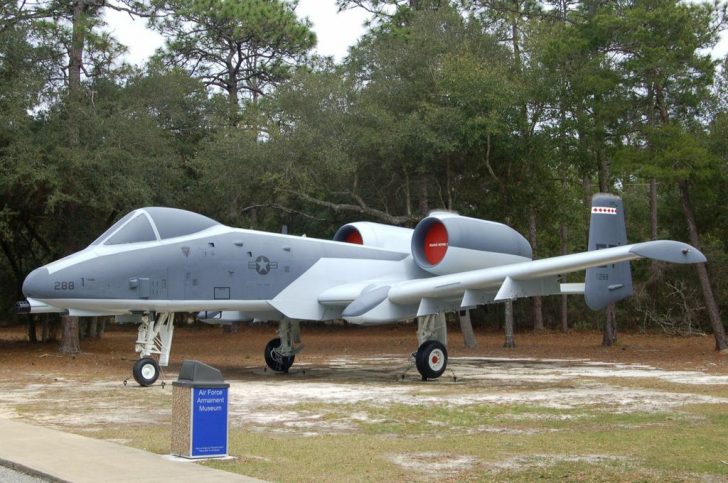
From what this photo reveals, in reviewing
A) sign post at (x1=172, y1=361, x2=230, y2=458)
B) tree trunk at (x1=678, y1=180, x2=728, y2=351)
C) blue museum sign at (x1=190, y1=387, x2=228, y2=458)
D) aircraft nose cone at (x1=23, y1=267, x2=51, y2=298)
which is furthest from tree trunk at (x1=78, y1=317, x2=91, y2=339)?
blue museum sign at (x1=190, y1=387, x2=228, y2=458)

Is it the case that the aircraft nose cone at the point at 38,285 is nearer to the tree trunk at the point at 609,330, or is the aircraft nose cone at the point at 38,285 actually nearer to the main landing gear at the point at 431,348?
the main landing gear at the point at 431,348

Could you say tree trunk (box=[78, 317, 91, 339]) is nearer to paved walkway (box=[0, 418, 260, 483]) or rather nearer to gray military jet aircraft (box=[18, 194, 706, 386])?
gray military jet aircraft (box=[18, 194, 706, 386])

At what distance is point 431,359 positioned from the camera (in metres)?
18.1

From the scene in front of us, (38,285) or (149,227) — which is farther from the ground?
(149,227)

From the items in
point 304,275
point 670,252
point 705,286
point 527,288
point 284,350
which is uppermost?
point 670,252

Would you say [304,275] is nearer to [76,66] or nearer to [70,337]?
[70,337]

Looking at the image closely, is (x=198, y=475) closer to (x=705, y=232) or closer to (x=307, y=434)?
(x=307, y=434)

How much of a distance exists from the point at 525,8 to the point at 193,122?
46.4 ft

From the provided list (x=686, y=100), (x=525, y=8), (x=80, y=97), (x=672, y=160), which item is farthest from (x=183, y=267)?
(x=525, y=8)

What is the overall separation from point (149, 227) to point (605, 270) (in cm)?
915

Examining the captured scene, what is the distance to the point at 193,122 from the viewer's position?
36.4m

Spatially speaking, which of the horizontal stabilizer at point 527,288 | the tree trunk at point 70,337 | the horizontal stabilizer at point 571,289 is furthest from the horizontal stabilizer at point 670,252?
the tree trunk at point 70,337

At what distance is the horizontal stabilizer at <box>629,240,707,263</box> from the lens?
1467cm

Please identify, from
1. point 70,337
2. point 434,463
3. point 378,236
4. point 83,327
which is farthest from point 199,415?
point 83,327
